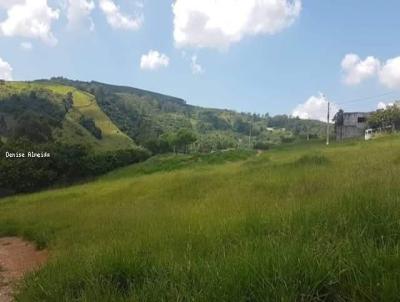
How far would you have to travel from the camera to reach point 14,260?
13320 millimetres

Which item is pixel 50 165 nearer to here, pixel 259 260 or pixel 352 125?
pixel 352 125

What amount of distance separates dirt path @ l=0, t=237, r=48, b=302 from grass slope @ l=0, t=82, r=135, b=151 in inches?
3091

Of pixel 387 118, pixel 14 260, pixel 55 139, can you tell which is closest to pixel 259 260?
pixel 14 260

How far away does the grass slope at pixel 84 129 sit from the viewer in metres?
105

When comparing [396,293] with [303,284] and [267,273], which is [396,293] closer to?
[303,284]

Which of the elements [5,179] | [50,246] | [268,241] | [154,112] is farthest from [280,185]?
[154,112]

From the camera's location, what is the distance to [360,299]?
3910mm

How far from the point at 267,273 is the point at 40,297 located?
121 inches

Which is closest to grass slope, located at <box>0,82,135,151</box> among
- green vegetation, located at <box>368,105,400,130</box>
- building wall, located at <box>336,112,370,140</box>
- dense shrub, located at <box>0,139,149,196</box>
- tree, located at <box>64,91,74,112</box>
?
tree, located at <box>64,91,74,112</box>

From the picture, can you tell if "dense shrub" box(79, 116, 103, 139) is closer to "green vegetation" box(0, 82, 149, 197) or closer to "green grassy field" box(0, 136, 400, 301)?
"green vegetation" box(0, 82, 149, 197)

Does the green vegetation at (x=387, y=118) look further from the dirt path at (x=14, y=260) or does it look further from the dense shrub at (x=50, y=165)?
the dirt path at (x=14, y=260)

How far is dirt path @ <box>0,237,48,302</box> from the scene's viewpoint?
9.52 meters

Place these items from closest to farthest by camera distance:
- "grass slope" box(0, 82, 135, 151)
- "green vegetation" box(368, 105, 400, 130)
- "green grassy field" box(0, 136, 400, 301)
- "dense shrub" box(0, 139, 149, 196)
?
"green grassy field" box(0, 136, 400, 301) < "dense shrub" box(0, 139, 149, 196) < "green vegetation" box(368, 105, 400, 130) < "grass slope" box(0, 82, 135, 151)

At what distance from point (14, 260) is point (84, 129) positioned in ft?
353
